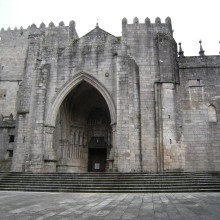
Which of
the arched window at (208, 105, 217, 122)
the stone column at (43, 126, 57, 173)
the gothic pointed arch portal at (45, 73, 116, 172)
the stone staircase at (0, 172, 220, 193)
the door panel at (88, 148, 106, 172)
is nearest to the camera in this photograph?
the stone staircase at (0, 172, 220, 193)

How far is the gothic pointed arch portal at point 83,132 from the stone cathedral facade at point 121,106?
0.23 ft

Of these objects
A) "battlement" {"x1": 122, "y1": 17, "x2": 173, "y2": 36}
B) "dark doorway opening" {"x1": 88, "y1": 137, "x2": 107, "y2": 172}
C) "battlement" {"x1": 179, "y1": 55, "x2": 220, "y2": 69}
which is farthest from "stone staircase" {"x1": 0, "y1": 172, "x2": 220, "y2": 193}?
"battlement" {"x1": 122, "y1": 17, "x2": 173, "y2": 36}

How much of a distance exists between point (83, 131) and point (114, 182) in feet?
28.5

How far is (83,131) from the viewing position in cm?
1978

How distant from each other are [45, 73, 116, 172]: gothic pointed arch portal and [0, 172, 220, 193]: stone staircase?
520cm

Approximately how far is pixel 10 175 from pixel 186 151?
35.4 feet

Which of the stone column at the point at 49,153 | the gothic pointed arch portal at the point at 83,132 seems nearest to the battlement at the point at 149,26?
the gothic pointed arch portal at the point at 83,132

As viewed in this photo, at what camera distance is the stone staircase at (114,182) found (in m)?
10.6

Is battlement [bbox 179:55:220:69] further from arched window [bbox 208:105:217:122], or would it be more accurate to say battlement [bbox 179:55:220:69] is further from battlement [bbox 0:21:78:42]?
battlement [bbox 0:21:78:42]

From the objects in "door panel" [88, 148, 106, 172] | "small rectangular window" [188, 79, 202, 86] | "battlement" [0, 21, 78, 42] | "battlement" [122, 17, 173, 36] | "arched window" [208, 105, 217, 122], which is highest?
"battlement" [0, 21, 78, 42]

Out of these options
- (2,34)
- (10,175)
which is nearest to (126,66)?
(10,175)

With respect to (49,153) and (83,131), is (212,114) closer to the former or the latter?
(83,131)

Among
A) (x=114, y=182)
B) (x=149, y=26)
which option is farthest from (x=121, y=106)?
(x=149, y=26)

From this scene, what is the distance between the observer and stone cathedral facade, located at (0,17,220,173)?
1559 centimetres
